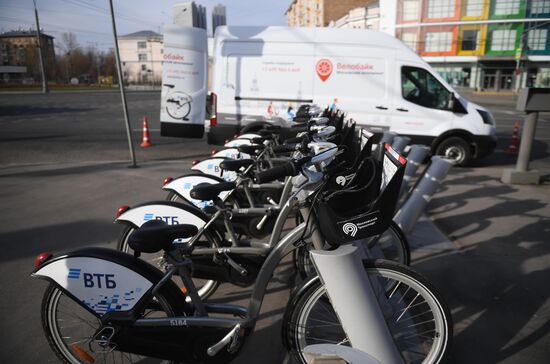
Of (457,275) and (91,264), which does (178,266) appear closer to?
(91,264)

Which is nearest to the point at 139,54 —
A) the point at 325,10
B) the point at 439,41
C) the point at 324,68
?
the point at 325,10

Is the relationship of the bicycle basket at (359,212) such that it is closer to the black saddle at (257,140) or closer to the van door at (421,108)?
the black saddle at (257,140)

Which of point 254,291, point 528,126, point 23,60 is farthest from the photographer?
point 23,60

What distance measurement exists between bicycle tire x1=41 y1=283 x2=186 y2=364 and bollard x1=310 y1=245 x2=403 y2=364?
92 centimetres

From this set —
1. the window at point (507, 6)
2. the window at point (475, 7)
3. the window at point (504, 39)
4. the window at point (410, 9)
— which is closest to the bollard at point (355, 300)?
the window at point (410, 9)

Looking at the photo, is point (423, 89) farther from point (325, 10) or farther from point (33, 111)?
point (325, 10)

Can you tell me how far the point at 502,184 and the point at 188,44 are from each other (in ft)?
23.2

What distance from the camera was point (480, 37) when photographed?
147 ft

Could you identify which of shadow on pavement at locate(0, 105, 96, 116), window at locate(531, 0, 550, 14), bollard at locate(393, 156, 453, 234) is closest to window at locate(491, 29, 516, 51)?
window at locate(531, 0, 550, 14)

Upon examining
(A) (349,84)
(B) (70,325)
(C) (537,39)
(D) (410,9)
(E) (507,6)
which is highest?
(D) (410,9)

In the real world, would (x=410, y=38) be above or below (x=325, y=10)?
below

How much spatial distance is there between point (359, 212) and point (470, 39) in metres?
51.2

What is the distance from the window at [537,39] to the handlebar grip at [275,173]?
51773 millimetres

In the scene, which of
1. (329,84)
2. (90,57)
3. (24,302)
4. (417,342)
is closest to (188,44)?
(329,84)
